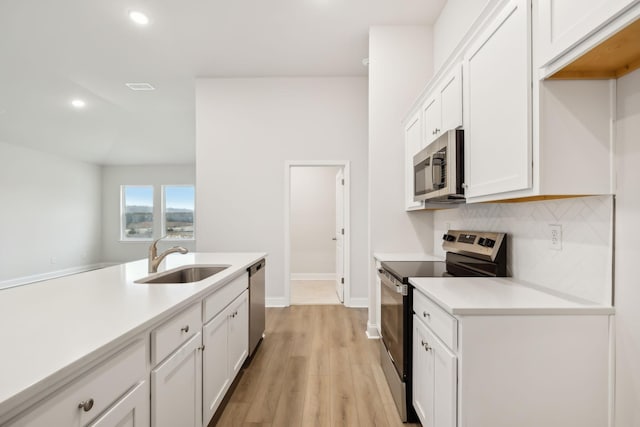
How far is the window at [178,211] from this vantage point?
336 inches

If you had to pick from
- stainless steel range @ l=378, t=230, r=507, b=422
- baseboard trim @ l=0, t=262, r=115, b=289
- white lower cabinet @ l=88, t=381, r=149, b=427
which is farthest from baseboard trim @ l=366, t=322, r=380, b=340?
baseboard trim @ l=0, t=262, r=115, b=289

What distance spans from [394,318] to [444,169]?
3.48 feet

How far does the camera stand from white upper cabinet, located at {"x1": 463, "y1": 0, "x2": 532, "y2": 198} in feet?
4.25

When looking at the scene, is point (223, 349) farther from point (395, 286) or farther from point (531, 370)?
point (531, 370)

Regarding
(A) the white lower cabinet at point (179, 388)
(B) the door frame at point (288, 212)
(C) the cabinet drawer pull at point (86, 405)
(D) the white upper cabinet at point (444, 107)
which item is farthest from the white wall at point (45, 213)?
(D) the white upper cabinet at point (444, 107)

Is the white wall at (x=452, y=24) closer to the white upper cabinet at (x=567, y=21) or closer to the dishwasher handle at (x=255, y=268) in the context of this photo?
the white upper cabinet at (x=567, y=21)

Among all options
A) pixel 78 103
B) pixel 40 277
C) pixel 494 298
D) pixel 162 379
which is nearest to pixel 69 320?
pixel 162 379

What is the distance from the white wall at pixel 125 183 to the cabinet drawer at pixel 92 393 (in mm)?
7896

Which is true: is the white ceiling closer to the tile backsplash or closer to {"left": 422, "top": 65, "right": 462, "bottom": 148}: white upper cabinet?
{"left": 422, "top": 65, "right": 462, "bottom": 148}: white upper cabinet

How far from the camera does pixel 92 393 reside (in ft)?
2.89

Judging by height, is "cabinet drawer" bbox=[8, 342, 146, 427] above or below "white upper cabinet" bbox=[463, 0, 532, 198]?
below

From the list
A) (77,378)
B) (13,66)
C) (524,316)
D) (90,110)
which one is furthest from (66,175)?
(524,316)

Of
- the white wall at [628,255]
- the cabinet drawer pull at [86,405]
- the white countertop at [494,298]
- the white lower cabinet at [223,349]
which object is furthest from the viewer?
the white lower cabinet at [223,349]

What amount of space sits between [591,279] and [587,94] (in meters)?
0.76
